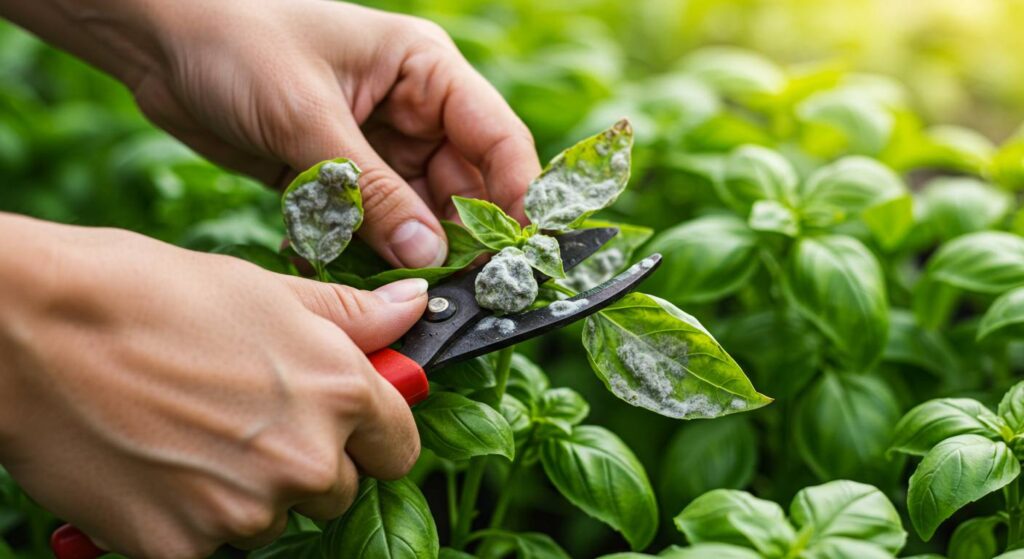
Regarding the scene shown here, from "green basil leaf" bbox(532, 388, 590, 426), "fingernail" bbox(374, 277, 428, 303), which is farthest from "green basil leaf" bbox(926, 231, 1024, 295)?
"fingernail" bbox(374, 277, 428, 303)

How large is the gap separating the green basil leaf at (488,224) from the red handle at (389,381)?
0.61 ft

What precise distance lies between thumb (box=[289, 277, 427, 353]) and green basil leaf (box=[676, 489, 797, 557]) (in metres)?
0.39

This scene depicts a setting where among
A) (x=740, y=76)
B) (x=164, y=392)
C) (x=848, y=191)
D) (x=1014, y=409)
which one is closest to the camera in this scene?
(x=164, y=392)

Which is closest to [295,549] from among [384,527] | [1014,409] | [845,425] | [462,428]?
[384,527]

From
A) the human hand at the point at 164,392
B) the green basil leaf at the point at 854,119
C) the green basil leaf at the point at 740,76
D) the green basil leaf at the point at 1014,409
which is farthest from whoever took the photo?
the green basil leaf at the point at 740,76

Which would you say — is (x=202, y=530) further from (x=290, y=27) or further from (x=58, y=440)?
(x=290, y=27)

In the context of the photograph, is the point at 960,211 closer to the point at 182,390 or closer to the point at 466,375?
the point at 466,375

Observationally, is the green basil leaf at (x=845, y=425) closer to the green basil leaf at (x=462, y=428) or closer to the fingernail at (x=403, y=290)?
the green basil leaf at (x=462, y=428)

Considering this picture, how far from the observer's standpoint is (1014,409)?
45.5 inches

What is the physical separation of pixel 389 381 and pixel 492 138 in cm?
47

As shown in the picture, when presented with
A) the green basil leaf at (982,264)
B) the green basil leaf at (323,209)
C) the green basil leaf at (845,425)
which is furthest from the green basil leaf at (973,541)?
the green basil leaf at (323,209)

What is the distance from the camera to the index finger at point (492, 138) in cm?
134

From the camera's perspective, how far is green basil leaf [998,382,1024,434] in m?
1.13

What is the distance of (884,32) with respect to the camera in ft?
10.1
